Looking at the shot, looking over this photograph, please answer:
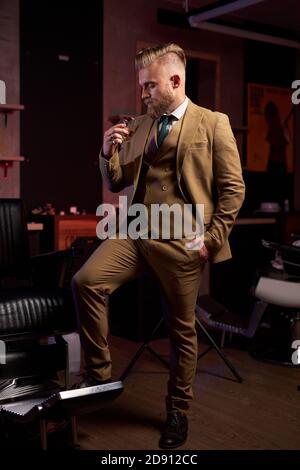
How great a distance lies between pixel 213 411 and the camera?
2.98m

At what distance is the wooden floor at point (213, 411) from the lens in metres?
2.59

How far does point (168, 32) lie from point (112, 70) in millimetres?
945

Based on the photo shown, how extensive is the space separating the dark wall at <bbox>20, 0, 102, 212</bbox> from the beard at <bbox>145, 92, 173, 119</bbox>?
10.9 ft

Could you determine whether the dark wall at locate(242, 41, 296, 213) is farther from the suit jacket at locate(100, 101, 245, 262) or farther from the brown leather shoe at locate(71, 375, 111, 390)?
the brown leather shoe at locate(71, 375, 111, 390)

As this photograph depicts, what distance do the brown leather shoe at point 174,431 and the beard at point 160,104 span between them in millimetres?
1293

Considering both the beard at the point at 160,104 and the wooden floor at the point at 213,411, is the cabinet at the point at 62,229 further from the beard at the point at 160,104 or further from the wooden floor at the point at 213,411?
the beard at the point at 160,104

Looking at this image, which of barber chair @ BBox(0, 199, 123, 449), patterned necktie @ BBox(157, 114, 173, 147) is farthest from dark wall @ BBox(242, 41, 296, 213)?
patterned necktie @ BBox(157, 114, 173, 147)

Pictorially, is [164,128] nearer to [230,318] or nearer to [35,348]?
[35,348]

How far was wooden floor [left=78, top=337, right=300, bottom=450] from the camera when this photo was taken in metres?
2.59

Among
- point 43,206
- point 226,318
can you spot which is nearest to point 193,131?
point 226,318

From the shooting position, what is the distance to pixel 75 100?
5996 millimetres

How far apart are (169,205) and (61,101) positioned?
3733 millimetres

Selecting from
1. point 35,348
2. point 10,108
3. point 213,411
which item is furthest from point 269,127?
point 35,348
